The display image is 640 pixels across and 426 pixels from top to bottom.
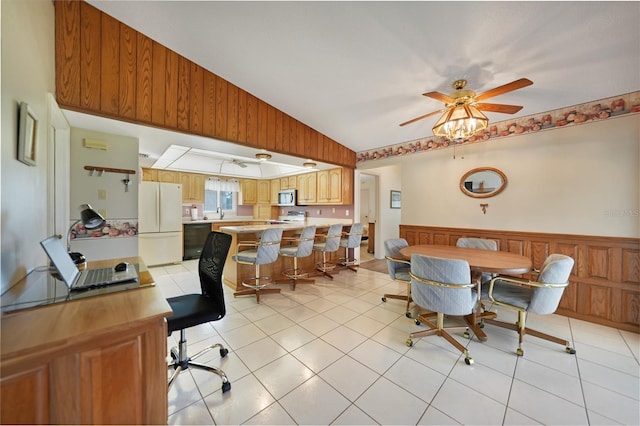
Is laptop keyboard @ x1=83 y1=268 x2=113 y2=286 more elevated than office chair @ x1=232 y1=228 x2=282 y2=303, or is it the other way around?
laptop keyboard @ x1=83 y1=268 x2=113 y2=286

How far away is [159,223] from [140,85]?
295cm

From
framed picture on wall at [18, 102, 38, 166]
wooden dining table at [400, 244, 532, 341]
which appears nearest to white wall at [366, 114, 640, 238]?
wooden dining table at [400, 244, 532, 341]

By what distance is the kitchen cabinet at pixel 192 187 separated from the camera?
227 inches

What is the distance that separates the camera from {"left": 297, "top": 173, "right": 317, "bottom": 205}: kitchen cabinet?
18.4 ft

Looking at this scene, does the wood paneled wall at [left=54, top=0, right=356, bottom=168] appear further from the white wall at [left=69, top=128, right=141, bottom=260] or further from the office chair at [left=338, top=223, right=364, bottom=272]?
the office chair at [left=338, top=223, right=364, bottom=272]

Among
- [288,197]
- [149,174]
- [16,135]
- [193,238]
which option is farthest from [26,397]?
Result: [149,174]

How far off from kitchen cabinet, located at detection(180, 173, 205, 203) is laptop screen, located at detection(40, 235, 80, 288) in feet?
16.2

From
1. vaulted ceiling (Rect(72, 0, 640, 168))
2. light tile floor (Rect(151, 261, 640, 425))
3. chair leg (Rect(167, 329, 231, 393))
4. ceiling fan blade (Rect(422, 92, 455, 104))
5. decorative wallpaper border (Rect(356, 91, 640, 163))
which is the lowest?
light tile floor (Rect(151, 261, 640, 425))

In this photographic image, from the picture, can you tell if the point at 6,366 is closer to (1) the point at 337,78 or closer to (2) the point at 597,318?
(1) the point at 337,78

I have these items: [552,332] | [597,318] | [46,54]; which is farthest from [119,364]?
[597,318]

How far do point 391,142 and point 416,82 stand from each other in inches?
70.1

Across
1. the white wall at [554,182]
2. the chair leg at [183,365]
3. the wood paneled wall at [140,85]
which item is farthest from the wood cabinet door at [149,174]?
the white wall at [554,182]

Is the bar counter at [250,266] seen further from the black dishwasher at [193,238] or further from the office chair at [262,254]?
the black dishwasher at [193,238]

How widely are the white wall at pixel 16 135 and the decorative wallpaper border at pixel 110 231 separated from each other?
1340mm
